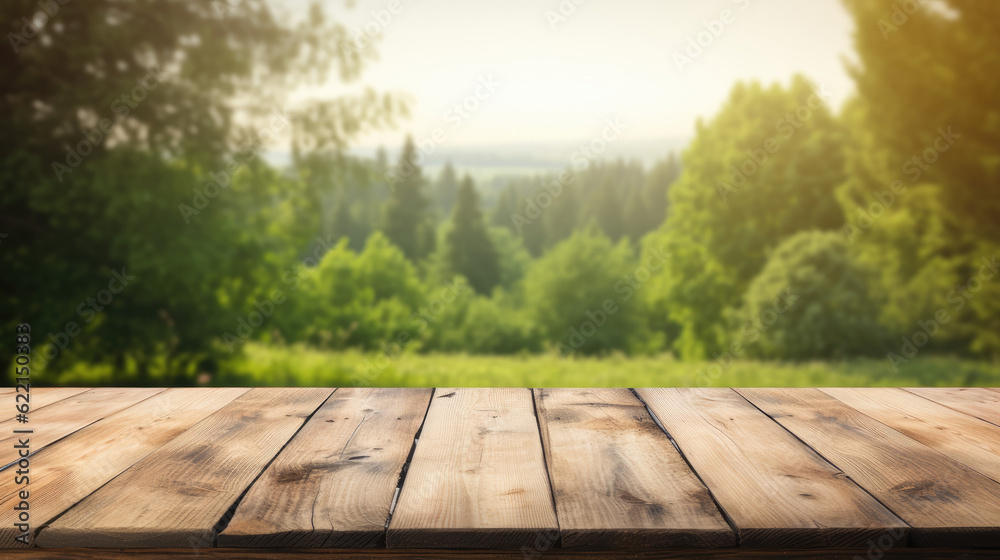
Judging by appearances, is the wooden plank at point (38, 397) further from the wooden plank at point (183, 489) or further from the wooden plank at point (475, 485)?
the wooden plank at point (475, 485)

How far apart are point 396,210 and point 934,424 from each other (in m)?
11.6

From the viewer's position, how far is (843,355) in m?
10.8

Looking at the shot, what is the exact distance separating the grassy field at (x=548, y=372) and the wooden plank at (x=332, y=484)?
7355 mm

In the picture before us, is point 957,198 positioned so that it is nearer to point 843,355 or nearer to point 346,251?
point 843,355

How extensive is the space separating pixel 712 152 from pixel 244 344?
377 inches

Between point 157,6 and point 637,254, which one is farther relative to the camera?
point 637,254

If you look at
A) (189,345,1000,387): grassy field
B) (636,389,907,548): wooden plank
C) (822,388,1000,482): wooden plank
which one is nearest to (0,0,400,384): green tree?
(189,345,1000,387): grassy field

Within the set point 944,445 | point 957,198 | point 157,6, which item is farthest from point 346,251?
point 944,445
